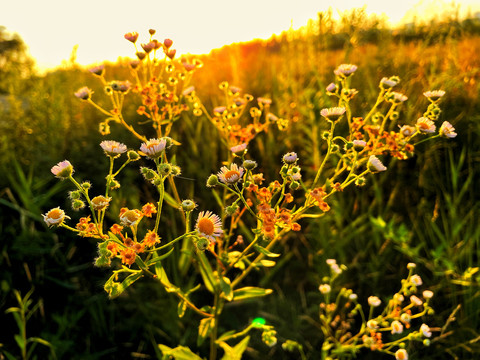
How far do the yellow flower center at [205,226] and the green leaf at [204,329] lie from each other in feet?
1.70

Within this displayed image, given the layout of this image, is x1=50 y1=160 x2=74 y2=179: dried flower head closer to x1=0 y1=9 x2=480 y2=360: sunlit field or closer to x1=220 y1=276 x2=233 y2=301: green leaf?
x1=0 y1=9 x2=480 y2=360: sunlit field

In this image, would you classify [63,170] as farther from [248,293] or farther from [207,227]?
[248,293]

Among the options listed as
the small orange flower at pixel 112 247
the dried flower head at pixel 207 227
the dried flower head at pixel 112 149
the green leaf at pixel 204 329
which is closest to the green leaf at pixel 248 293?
the green leaf at pixel 204 329

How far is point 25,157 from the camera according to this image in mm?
2613

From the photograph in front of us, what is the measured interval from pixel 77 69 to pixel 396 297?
3.07 m

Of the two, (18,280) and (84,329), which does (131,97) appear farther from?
(84,329)

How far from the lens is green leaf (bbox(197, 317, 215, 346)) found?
1364 mm

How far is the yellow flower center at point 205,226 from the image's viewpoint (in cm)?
104

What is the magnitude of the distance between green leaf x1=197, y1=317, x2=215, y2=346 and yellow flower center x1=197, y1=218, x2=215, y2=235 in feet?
1.70

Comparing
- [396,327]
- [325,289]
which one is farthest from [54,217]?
[396,327]

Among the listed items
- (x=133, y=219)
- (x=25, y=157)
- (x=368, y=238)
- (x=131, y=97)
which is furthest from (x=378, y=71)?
(x=25, y=157)

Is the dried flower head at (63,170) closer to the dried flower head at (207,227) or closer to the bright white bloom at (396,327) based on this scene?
the dried flower head at (207,227)

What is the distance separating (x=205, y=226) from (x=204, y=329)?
54cm

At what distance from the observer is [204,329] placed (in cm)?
139
